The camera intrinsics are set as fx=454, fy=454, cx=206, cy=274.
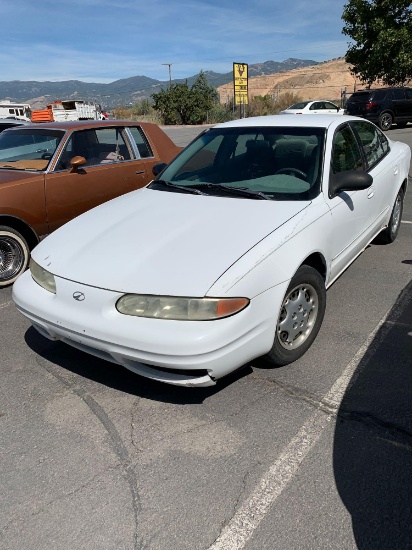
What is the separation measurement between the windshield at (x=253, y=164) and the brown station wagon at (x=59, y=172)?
1513 mm

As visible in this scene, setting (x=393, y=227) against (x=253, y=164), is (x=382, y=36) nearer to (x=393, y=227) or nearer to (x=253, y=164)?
(x=393, y=227)

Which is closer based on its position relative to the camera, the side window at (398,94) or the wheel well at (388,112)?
the wheel well at (388,112)

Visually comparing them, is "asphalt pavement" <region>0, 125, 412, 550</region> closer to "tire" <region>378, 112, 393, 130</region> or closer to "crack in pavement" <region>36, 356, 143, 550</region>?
"crack in pavement" <region>36, 356, 143, 550</region>

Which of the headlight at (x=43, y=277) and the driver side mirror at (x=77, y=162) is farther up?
the driver side mirror at (x=77, y=162)

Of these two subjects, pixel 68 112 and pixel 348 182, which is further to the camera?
pixel 68 112

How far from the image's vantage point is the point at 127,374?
3.06 metres

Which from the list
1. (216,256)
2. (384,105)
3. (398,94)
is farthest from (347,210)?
(398,94)

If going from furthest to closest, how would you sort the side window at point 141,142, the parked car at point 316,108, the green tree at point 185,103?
the green tree at point 185,103 → the parked car at point 316,108 → the side window at point 141,142

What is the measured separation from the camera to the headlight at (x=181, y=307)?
7.75 feet

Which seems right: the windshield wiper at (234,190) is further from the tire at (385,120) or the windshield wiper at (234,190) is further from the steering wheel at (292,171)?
the tire at (385,120)

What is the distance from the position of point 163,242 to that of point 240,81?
27995 mm

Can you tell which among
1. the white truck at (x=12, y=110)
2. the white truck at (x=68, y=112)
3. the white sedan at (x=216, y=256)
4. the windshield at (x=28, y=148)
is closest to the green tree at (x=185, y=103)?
the white truck at (x=68, y=112)

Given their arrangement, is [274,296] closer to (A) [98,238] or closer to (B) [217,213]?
(B) [217,213]

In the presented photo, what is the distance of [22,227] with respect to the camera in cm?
477
